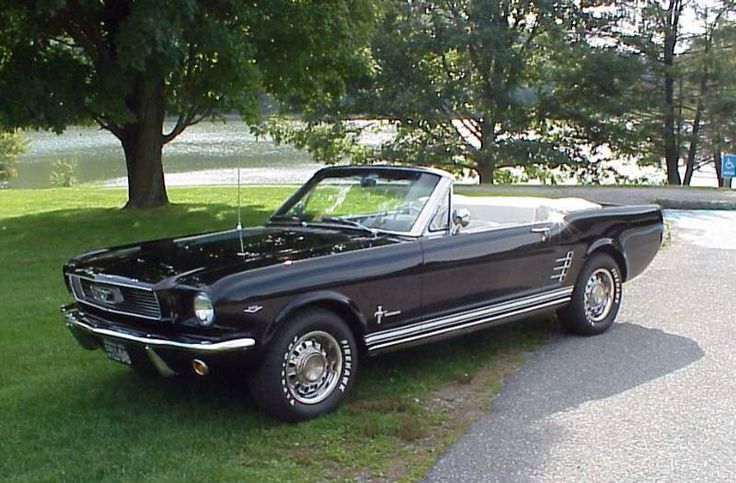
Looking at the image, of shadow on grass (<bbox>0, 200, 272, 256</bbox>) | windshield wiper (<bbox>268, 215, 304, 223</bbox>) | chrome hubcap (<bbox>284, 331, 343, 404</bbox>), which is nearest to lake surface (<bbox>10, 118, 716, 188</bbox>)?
shadow on grass (<bbox>0, 200, 272, 256</bbox>)

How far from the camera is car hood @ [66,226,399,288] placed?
442cm

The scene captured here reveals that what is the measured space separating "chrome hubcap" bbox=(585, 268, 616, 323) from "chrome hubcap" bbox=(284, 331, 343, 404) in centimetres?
265

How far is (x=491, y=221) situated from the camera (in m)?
6.71

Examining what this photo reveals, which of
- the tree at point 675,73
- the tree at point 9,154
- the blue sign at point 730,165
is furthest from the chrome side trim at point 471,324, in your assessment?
the tree at point 9,154

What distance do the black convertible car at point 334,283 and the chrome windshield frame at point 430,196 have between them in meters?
0.01

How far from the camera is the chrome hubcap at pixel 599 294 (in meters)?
6.43

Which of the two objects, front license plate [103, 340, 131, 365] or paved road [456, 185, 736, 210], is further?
paved road [456, 185, 736, 210]

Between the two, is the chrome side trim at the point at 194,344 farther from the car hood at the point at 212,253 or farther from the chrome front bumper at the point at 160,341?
the car hood at the point at 212,253

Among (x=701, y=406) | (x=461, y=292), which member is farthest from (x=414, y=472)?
(x=701, y=406)

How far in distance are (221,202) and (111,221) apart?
336 cm

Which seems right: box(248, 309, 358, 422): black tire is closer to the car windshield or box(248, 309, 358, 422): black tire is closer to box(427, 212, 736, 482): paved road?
box(427, 212, 736, 482): paved road

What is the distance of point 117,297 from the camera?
178 inches

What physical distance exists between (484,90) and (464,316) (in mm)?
19703

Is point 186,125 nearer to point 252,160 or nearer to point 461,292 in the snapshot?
point 461,292
